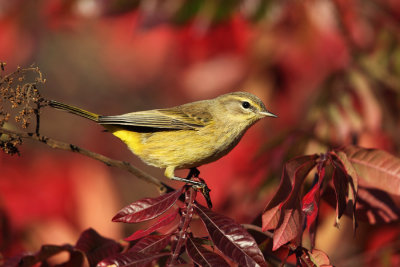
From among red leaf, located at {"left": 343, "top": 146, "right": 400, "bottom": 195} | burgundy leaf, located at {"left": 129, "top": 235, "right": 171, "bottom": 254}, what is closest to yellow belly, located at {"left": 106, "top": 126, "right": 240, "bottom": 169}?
red leaf, located at {"left": 343, "top": 146, "right": 400, "bottom": 195}

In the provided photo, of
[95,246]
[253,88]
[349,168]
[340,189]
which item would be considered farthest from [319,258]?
[253,88]

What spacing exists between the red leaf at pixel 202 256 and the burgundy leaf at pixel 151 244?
0.39ft

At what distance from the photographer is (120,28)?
644 centimetres

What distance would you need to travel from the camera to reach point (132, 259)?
1.65 metres

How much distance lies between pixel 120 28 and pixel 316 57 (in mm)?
3342

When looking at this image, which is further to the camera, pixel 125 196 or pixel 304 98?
pixel 125 196

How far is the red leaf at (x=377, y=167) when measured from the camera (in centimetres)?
201

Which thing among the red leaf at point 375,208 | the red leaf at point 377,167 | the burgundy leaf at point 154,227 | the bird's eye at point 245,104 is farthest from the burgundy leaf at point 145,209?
the bird's eye at point 245,104

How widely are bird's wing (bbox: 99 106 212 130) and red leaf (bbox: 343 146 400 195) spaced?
1.39 meters

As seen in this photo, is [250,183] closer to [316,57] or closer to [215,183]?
[215,183]

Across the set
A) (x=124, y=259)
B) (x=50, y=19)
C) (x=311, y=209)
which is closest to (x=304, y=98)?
(x=50, y=19)

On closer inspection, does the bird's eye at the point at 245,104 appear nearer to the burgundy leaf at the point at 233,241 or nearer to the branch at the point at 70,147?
the branch at the point at 70,147

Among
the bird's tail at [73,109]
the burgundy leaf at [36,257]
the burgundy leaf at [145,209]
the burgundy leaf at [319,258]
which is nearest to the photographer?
the burgundy leaf at [319,258]

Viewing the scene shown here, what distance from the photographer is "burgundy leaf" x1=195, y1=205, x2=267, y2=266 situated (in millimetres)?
1644
